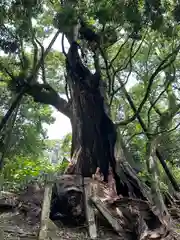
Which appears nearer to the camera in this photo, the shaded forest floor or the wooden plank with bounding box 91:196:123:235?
the shaded forest floor

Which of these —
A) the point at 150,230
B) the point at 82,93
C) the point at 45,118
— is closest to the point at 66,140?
the point at 45,118

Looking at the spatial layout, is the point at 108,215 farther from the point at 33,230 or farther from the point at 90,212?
the point at 33,230

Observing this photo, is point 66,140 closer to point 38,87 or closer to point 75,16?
point 38,87

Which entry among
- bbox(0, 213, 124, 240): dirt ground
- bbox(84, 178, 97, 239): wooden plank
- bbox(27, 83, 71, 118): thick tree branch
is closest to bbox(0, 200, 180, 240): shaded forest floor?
bbox(0, 213, 124, 240): dirt ground

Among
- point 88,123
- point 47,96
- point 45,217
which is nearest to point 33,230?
point 45,217

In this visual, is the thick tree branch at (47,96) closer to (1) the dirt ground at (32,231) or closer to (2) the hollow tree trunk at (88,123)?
(2) the hollow tree trunk at (88,123)

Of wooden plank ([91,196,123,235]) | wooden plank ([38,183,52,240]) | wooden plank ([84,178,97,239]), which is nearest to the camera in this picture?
wooden plank ([38,183,52,240])

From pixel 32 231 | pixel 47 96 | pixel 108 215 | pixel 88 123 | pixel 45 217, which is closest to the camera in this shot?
pixel 45 217

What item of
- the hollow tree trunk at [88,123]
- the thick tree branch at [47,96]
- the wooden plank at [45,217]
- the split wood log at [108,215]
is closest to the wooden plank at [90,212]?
the split wood log at [108,215]

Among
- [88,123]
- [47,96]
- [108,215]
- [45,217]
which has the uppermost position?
[47,96]

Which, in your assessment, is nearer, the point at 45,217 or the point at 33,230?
the point at 45,217

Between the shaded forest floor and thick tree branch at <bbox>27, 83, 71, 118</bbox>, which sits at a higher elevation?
thick tree branch at <bbox>27, 83, 71, 118</bbox>

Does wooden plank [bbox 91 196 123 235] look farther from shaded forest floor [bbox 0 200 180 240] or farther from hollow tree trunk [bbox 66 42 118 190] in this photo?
hollow tree trunk [bbox 66 42 118 190]

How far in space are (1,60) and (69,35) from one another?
2233mm
